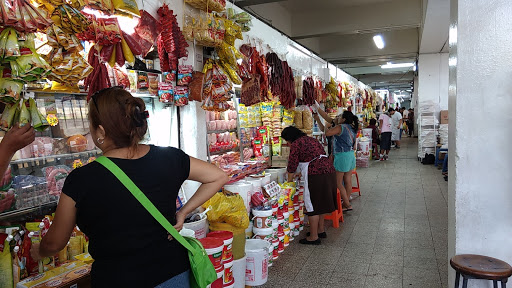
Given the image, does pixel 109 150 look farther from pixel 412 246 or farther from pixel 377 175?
pixel 377 175

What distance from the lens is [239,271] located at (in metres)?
3.41

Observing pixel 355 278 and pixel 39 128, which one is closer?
pixel 39 128

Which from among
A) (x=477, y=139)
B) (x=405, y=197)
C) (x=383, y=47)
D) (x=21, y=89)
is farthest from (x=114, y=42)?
(x=383, y=47)

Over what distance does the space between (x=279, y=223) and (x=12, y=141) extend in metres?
3.23

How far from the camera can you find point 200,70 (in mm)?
3781

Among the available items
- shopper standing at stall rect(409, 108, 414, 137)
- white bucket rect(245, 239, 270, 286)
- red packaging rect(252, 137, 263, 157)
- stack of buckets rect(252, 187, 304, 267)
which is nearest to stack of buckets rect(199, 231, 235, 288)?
white bucket rect(245, 239, 270, 286)

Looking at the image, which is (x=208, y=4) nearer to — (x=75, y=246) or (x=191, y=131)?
(x=191, y=131)

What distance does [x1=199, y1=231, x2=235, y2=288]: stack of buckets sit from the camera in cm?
290

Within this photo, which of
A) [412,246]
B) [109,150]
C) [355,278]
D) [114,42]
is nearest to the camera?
[109,150]

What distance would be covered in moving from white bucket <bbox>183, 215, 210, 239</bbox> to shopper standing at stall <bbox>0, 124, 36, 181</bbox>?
1.63 metres

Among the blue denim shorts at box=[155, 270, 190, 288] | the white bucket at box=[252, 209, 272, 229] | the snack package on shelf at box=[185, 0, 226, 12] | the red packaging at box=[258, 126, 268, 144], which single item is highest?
the snack package on shelf at box=[185, 0, 226, 12]

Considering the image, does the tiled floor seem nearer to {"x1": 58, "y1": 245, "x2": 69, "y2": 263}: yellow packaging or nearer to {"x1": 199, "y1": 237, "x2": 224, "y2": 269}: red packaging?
{"x1": 199, "y1": 237, "x2": 224, "y2": 269}: red packaging

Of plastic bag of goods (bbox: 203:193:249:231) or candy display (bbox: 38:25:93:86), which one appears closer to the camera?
candy display (bbox: 38:25:93:86)

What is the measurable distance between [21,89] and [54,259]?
114 cm
